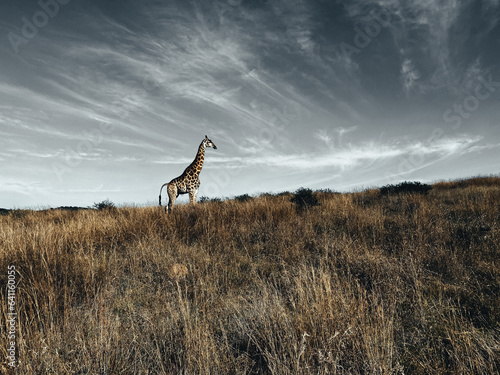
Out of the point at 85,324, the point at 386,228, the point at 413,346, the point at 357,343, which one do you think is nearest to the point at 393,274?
the point at 413,346

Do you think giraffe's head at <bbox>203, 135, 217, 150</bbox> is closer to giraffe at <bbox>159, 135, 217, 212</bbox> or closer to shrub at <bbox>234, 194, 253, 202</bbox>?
giraffe at <bbox>159, 135, 217, 212</bbox>

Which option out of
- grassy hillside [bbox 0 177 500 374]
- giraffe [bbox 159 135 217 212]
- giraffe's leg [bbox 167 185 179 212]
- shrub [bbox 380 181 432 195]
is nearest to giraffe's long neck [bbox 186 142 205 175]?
giraffe [bbox 159 135 217 212]

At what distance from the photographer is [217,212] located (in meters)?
7.75

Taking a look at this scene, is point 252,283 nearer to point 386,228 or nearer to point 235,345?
point 235,345

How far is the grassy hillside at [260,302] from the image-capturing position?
187 cm

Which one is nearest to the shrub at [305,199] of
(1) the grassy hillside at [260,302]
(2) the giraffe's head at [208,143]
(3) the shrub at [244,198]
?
(1) the grassy hillside at [260,302]

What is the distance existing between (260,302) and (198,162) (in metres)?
10.3

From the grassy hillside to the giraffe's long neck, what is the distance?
5708 mm

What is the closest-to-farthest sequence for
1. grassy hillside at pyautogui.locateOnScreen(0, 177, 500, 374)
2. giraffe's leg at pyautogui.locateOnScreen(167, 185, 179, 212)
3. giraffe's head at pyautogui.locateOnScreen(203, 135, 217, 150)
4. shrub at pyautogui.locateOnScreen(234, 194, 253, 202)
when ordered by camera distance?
1. grassy hillside at pyautogui.locateOnScreen(0, 177, 500, 374)
2. giraffe's leg at pyautogui.locateOnScreen(167, 185, 179, 212)
3. giraffe's head at pyautogui.locateOnScreen(203, 135, 217, 150)
4. shrub at pyautogui.locateOnScreen(234, 194, 253, 202)

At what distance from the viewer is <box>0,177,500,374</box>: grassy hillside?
1.87 metres

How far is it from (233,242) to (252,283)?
6.38 feet

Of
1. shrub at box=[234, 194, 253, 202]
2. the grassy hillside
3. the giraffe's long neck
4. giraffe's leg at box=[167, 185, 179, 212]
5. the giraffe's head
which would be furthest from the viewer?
shrub at box=[234, 194, 253, 202]

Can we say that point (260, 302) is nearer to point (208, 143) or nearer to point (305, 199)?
point (305, 199)

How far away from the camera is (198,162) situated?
1223 cm
